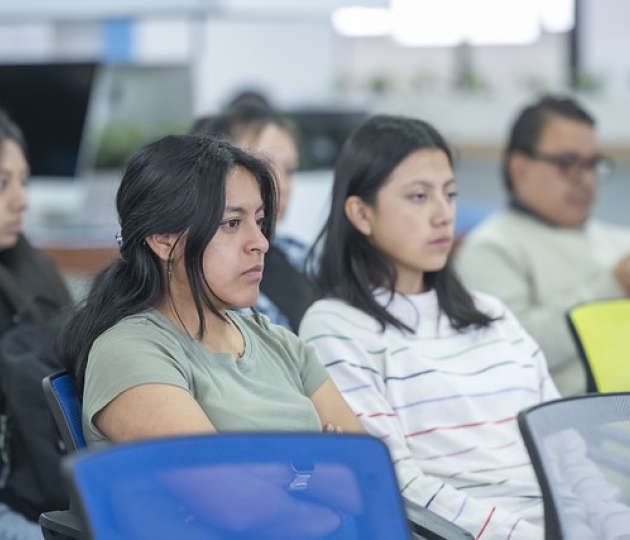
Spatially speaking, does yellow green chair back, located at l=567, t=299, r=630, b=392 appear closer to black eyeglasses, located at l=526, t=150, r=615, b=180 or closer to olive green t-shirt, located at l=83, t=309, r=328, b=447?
olive green t-shirt, located at l=83, t=309, r=328, b=447

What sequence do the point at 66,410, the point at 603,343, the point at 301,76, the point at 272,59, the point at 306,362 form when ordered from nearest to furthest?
the point at 66,410 < the point at 306,362 < the point at 603,343 < the point at 272,59 < the point at 301,76

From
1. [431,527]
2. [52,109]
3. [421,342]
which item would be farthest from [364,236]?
[52,109]

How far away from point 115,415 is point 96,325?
0.20 m

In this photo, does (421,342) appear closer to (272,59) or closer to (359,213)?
(359,213)

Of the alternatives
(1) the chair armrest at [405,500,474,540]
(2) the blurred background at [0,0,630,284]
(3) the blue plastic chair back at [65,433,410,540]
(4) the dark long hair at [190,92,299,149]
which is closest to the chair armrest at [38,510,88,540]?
(3) the blue plastic chair back at [65,433,410,540]

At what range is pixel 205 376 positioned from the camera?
5.26 ft

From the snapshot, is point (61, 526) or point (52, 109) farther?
point (52, 109)

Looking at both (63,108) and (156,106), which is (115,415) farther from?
(156,106)

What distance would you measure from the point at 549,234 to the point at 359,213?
3.60 ft

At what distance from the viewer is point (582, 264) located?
3141 mm

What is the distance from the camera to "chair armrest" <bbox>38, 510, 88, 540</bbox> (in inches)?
60.8

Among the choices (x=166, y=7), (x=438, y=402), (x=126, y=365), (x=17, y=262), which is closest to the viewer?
(x=126, y=365)

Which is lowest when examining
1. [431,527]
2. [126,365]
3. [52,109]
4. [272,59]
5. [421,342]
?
[431,527]

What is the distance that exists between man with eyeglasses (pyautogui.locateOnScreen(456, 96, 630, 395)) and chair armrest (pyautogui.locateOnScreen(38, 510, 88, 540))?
60.1 inches
